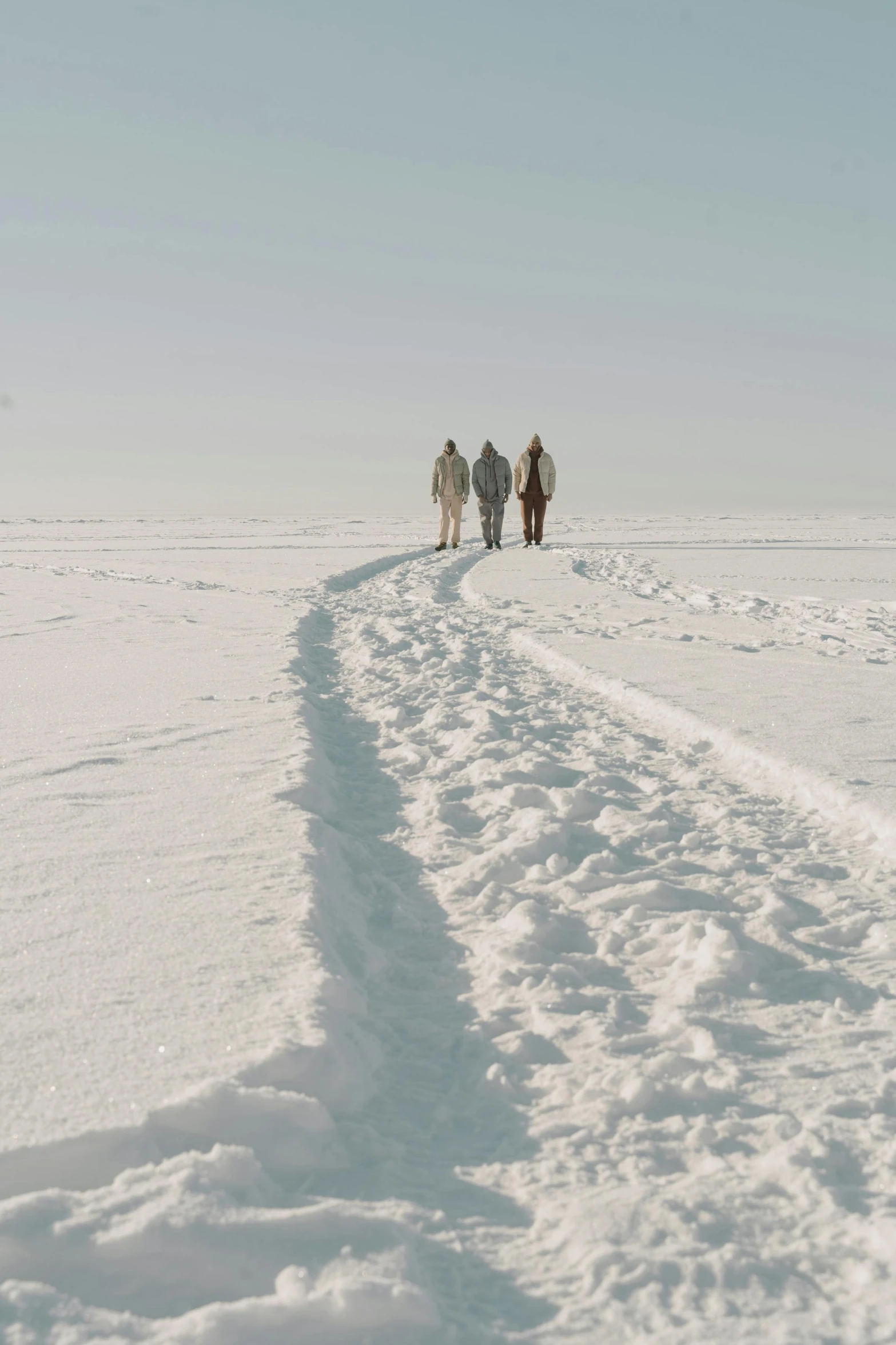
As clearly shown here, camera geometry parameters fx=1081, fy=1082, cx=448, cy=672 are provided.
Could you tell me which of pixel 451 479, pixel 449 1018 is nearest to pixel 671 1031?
pixel 449 1018

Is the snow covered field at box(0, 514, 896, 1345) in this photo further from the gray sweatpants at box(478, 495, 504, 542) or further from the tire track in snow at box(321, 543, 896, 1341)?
the gray sweatpants at box(478, 495, 504, 542)

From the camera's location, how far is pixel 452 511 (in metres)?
20.3

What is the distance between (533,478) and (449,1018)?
60.8 feet

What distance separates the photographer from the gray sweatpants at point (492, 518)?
66.5ft

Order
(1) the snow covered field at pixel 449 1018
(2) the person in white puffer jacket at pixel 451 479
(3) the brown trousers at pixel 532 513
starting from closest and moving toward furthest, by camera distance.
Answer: (1) the snow covered field at pixel 449 1018
(2) the person in white puffer jacket at pixel 451 479
(3) the brown trousers at pixel 532 513

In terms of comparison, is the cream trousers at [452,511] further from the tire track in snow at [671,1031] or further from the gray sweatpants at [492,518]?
the tire track in snow at [671,1031]

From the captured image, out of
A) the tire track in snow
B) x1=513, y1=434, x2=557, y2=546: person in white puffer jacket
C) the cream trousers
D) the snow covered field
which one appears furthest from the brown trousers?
the tire track in snow

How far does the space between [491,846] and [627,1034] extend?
54.5 inches

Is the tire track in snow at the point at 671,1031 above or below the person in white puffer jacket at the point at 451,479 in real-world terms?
below

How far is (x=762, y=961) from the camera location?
2867 millimetres

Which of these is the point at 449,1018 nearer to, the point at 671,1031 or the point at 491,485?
the point at 671,1031

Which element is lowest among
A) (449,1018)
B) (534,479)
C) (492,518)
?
(449,1018)

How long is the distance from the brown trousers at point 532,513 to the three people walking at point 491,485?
0.01 meters

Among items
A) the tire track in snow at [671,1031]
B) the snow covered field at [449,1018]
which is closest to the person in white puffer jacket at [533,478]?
the snow covered field at [449,1018]
